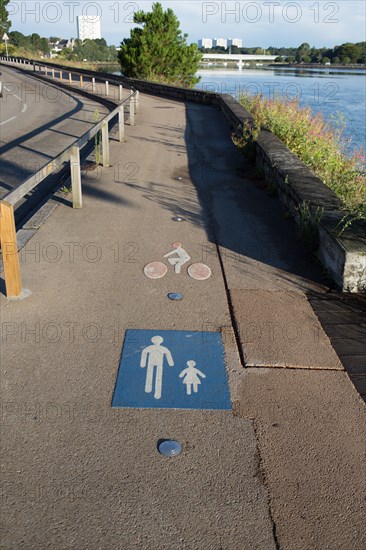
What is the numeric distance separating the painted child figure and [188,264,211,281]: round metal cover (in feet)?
5.75

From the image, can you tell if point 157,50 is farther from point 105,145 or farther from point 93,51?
point 93,51

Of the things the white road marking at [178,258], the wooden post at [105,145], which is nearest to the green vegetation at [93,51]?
the wooden post at [105,145]

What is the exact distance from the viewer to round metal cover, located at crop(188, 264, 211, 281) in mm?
5609

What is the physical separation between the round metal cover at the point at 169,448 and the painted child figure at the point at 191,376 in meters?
0.55

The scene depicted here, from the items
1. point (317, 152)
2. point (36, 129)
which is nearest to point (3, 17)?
point (36, 129)

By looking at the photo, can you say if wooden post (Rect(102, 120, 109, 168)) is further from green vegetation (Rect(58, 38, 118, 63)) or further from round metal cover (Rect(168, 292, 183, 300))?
green vegetation (Rect(58, 38, 118, 63))

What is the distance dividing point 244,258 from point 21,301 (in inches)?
104

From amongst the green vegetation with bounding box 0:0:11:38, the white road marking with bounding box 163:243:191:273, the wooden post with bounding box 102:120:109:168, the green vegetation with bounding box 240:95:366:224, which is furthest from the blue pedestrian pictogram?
the green vegetation with bounding box 0:0:11:38

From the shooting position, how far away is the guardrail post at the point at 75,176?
24.3 feet

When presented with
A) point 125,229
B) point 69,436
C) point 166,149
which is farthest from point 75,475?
point 166,149

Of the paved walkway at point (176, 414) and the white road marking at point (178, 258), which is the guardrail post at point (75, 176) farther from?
the white road marking at point (178, 258)

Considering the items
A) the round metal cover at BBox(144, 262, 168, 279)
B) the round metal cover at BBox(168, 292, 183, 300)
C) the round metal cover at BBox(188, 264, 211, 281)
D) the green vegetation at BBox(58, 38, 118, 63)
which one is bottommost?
the round metal cover at BBox(168, 292, 183, 300)

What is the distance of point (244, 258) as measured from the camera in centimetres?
619

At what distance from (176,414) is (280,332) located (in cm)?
145
